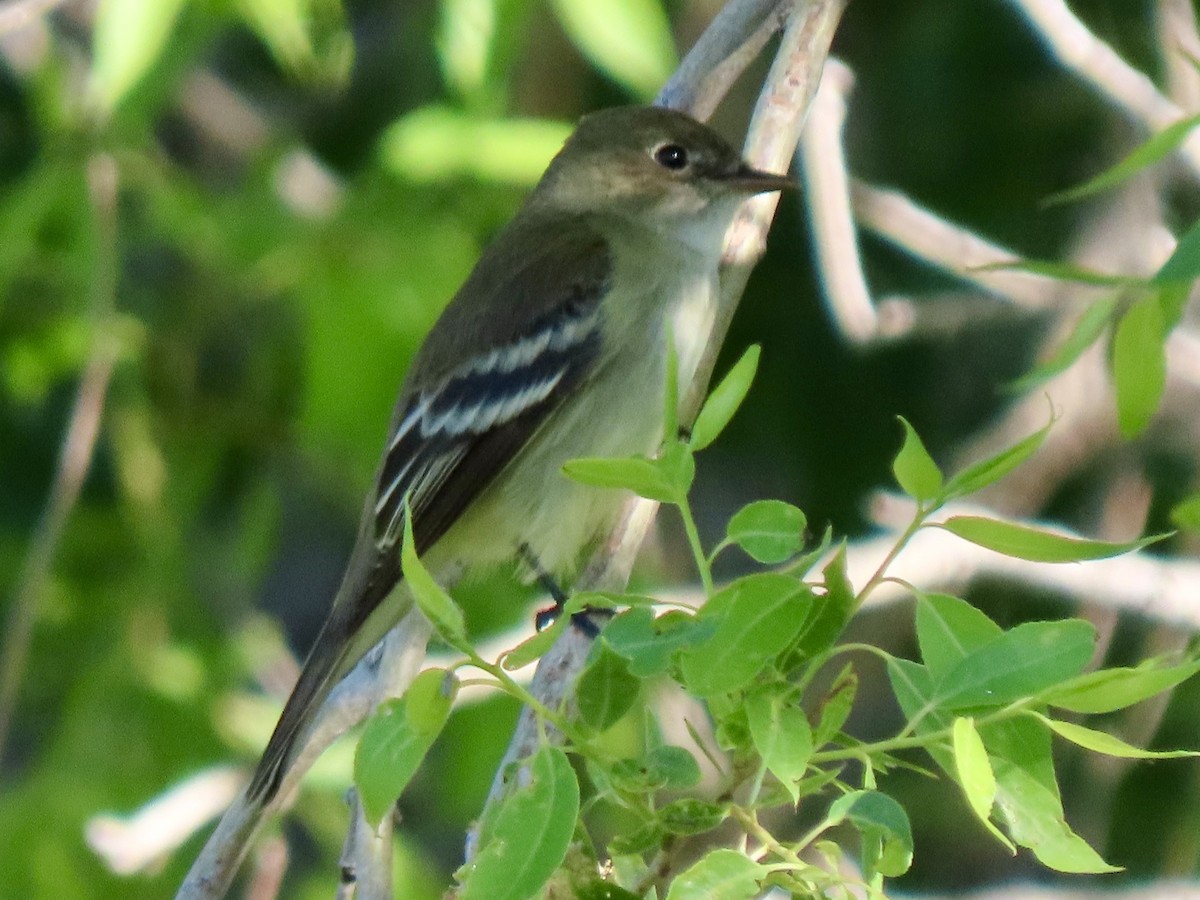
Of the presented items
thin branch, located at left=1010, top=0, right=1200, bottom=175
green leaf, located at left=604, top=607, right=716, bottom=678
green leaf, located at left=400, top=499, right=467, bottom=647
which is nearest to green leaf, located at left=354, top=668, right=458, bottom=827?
green leaf, located at left=400, top=499, right=467, bottom=647

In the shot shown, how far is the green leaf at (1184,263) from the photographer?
180cm

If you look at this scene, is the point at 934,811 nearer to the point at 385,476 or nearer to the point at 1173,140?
the point at 385,476

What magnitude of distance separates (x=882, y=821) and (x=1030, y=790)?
0.17 m

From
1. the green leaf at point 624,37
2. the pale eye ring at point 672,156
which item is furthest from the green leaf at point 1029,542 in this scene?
the pale eye ring at point 672,156

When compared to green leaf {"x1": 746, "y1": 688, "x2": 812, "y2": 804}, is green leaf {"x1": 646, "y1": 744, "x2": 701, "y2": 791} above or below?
below

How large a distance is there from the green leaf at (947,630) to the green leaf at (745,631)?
14 cm

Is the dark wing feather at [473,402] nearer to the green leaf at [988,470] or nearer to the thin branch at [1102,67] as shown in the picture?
the thin branch at [1102,67]

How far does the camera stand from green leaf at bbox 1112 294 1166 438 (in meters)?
2.02

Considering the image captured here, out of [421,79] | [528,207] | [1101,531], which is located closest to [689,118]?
[528,207]

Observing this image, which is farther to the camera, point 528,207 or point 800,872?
point 528,207

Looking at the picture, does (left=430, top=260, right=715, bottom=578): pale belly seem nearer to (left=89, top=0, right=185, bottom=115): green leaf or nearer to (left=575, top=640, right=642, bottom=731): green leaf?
(left=89, top=0, right=185, bottom=115): green leaf

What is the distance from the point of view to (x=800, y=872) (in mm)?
1672

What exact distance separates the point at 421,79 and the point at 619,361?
2.53 meters

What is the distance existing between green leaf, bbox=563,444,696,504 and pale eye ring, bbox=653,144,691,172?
245 centimetres
